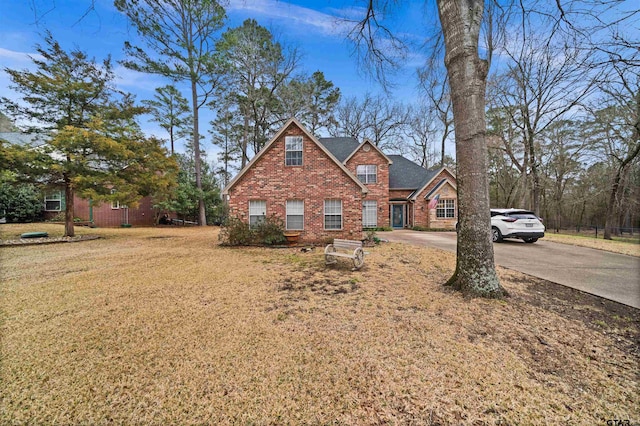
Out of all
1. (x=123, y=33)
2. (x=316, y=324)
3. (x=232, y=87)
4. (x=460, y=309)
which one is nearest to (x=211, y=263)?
(x=316, y=324)

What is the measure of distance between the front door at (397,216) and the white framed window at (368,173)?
362 centimetres

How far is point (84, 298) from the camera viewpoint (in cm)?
458

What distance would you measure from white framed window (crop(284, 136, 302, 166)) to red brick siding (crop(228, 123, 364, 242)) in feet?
0.52

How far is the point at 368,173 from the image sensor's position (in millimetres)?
19344

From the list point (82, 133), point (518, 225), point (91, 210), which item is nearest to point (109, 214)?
point (91, 210)

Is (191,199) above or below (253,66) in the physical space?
below

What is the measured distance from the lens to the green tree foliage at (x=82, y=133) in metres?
10.9

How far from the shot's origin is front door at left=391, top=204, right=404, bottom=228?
21000 mm

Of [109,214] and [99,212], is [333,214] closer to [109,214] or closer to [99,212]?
[109,214]

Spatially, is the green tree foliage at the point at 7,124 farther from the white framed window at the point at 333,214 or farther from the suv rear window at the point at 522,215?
the suv rear window at the point at 522,215

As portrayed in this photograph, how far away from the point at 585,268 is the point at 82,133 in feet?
63.7

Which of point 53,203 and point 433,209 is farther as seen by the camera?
point 53,203

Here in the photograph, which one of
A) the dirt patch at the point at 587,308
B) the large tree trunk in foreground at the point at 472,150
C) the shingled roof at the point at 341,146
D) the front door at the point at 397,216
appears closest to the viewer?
the dirt patch at the point at 587,308

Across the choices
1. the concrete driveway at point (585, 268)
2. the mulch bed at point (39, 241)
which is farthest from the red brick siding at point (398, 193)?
the mulch bed at point (39, 241)
